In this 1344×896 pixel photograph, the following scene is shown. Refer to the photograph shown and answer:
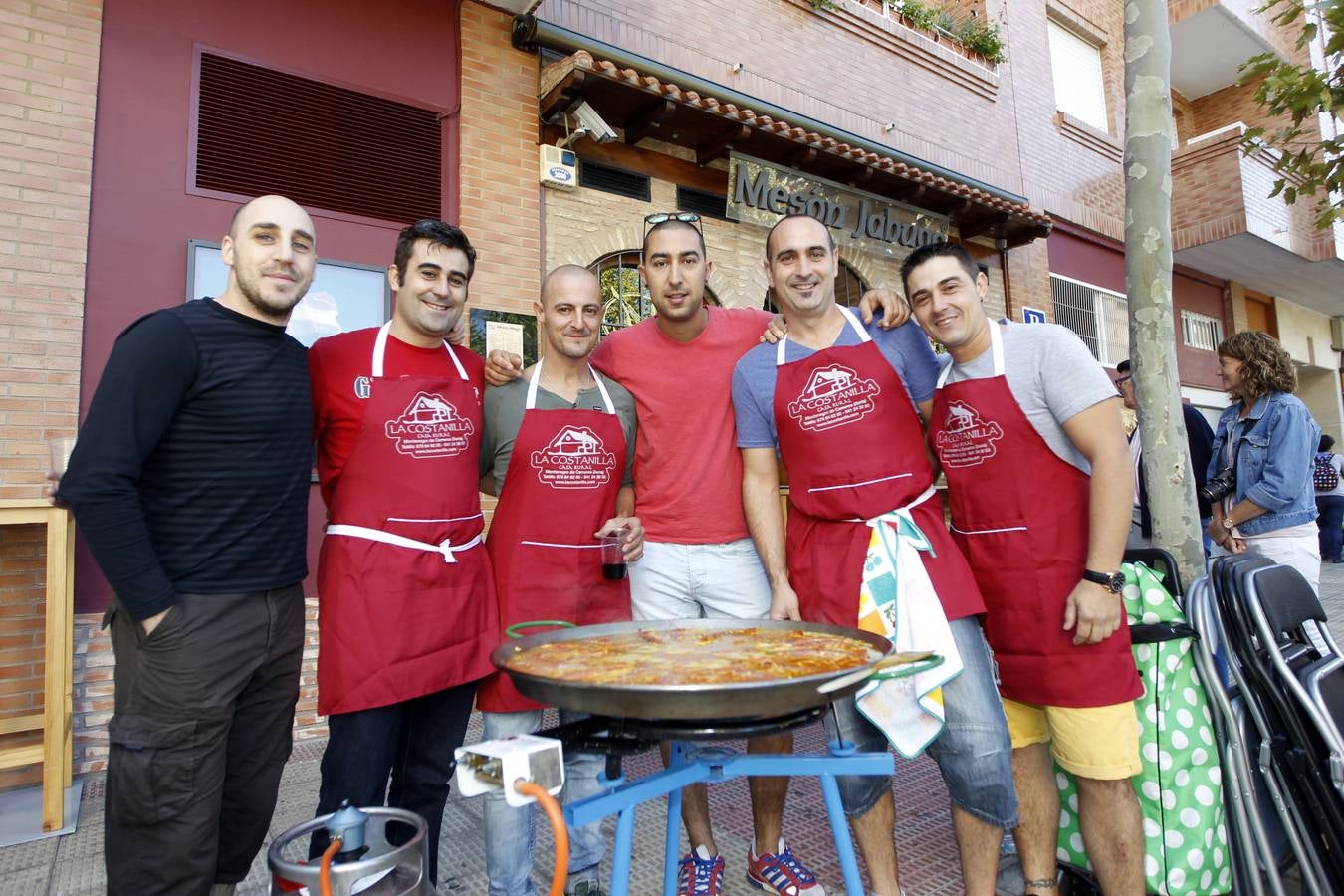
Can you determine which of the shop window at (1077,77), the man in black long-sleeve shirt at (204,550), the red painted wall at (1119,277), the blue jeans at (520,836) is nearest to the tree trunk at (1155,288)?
the blue jeans at (520,836)

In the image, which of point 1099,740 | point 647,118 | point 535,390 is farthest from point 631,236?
point 1099,740

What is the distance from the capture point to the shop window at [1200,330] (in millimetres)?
12617

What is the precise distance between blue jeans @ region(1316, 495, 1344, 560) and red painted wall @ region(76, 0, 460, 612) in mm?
13455

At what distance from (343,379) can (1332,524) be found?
14.0 meters

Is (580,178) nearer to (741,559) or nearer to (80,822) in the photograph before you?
(741,559)

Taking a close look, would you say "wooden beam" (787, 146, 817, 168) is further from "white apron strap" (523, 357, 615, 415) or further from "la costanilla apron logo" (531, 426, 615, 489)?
"la costanilla apron logo" (531, 426, 615, 489)

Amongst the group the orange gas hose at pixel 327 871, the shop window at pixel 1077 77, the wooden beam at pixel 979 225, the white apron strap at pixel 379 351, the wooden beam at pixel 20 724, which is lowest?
the wooden beam at pixel 20 724

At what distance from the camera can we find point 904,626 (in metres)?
2.29

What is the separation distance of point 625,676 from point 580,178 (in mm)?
5458

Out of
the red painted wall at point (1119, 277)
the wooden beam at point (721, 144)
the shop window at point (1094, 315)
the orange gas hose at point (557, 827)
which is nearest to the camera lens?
the orange gas hose at point (557, 827)

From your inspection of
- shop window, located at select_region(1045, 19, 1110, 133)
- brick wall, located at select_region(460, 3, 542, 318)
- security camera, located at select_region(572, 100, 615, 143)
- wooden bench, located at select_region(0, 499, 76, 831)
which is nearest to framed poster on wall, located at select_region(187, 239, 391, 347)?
brick wall, located at select_region(460, 3, 542, 318)

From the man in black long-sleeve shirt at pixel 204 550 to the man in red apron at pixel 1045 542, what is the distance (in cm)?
209

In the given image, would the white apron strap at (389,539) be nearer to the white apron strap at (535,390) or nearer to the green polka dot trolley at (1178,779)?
the white apron strap at (535,390)

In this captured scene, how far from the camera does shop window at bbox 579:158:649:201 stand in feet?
20.6
